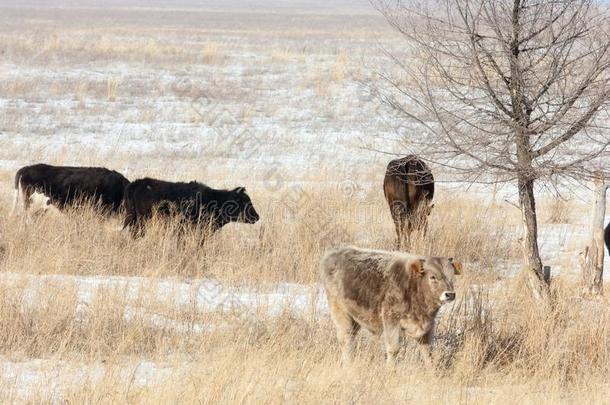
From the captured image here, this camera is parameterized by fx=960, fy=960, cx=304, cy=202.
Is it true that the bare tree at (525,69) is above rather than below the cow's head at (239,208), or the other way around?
above

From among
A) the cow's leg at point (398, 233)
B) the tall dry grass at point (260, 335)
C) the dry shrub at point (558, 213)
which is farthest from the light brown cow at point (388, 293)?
the dry shrub at point (558, 213)

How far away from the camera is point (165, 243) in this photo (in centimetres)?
1120

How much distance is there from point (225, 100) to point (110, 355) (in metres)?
21.5

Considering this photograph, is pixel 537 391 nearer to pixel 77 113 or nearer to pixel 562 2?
pixel 562 2

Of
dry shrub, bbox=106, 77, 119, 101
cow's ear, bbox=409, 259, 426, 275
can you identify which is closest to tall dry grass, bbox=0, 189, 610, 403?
cow's ear, bbox=409, 259, 426, 275

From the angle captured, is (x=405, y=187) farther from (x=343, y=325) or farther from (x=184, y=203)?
(x=343, y=325)

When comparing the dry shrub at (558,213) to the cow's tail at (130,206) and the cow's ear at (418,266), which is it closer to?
the cow's tail at (130,206)

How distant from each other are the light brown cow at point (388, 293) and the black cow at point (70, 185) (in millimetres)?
6415

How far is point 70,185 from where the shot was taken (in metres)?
13.7

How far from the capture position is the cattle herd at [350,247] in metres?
7.46

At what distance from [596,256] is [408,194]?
3.14 meters

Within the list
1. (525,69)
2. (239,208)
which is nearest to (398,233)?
(239,208)

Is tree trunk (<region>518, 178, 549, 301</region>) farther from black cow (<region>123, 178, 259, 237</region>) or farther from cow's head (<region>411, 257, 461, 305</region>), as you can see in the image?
black cow (<region>123, 178, 259, 237</region>)

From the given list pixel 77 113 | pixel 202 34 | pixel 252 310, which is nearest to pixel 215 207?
pixel 252 310
